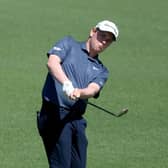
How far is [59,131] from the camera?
6797 mm

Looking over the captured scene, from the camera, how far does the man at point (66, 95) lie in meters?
6.68

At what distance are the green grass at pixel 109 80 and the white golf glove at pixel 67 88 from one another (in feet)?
8.11

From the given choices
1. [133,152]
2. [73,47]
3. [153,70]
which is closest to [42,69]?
[153,70]

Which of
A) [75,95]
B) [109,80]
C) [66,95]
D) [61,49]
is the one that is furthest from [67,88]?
[109,80]

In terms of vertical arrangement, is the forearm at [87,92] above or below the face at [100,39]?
below

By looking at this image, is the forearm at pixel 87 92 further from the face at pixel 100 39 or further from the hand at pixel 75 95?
the face at pixel 100 39

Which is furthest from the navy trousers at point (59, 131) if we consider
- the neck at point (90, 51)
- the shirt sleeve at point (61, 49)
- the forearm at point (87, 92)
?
the neck at point (90, 51)

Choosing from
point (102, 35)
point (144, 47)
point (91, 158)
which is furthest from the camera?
point (144, 47)

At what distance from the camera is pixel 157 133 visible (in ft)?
32.9

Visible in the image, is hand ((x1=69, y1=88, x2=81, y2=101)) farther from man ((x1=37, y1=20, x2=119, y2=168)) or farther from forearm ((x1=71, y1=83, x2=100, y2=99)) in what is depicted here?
man ((x1=37, y1=20, x2=119, y2=168))

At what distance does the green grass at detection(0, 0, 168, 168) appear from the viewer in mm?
9148

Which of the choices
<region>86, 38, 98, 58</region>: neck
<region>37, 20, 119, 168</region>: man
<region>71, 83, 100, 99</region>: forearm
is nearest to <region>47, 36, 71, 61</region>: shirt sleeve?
<region>37, 20, 119, 168</region>: man

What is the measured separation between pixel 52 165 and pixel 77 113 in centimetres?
53

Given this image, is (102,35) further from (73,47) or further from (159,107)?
(159,107)
